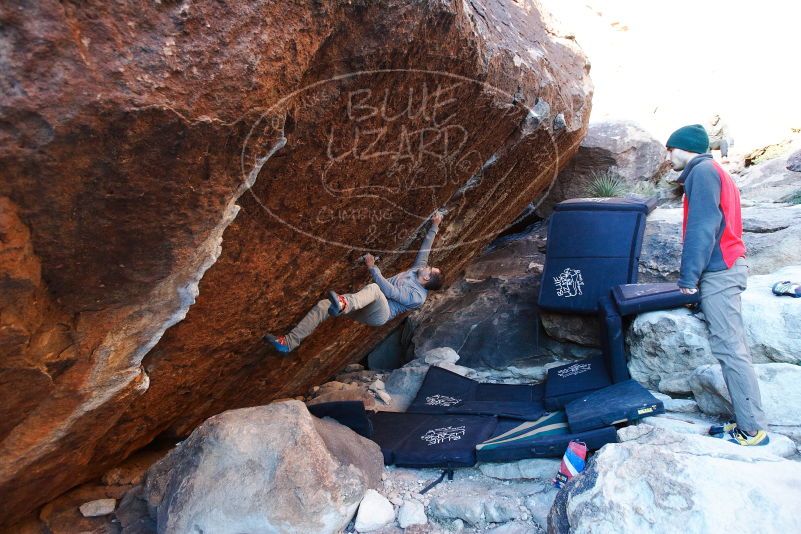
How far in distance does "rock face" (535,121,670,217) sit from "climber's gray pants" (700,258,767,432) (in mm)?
5027

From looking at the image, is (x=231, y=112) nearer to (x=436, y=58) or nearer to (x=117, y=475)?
(x=436, y=58)

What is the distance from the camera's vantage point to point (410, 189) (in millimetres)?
3654

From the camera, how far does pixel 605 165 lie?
814cm

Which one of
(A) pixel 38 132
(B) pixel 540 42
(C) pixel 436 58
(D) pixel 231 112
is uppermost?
(B) pixel 540 42

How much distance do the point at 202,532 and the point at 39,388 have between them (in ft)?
3.58

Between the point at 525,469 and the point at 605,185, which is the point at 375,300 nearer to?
the point at 525,469

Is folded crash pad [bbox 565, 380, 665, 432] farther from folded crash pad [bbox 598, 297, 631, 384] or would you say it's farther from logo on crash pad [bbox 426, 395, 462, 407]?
logo on crash pad [bbox 426, 395, 462, 407]

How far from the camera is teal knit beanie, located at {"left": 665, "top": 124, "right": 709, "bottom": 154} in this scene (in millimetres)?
3135

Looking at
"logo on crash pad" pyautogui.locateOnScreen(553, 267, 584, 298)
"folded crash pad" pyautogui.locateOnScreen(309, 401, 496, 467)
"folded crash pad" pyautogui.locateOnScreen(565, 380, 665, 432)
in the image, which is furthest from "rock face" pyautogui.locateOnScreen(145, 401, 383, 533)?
"logo on crash pad" pyautogui.locateOnScreen(553, 267, 584, 298)

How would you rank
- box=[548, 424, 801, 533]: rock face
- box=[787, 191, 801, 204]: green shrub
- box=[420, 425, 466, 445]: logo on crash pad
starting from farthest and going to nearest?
box=[787, 191, 801, 204]: green shrub < box=[420, 425, 466, 445]: logo on crash pad < box=[548, 424, 801, 533]: rock face

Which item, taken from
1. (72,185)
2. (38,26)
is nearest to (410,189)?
(72,185)

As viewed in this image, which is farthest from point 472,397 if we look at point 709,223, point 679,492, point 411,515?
point 679,492

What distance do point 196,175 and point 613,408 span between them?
9.27ft

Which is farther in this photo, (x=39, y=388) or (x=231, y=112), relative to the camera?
(x=39, y=388)
